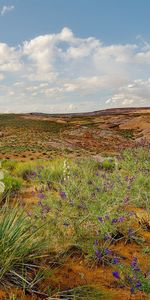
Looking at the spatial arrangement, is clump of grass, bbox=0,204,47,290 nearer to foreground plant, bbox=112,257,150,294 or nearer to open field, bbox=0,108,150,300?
open field, bbox=0,108,150,300

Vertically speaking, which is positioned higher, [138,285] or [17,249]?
[17,249]

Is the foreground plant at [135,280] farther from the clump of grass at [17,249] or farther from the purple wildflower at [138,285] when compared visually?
the clump of grass at [17,249]

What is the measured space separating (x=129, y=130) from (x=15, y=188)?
1469 inches

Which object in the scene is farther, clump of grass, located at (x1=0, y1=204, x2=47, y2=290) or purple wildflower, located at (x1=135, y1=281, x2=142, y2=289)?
clump of grass, located at (x1=0, y1=204, x2=47, y2=290)

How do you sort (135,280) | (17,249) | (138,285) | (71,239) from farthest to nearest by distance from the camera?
1. (71,239)
2. (17,249)
3. (135,280)
4. (138,285)

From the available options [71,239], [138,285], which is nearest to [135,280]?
[138,285]

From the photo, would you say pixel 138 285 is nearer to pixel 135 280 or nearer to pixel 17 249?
pixel 135 280

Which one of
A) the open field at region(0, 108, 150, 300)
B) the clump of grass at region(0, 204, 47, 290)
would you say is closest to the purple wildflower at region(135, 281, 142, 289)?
the open field at region(0, 108, 150, 300)

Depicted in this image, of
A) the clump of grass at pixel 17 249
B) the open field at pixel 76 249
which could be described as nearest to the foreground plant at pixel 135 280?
the open field at pixel 76 249

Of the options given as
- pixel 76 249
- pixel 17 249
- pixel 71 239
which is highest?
pixel 17 249

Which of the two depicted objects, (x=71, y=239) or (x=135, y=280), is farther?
(x=71, y=239)

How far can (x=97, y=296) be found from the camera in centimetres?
241

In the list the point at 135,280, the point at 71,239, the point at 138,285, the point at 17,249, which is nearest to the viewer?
the point at 138,285

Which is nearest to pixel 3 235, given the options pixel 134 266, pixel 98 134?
pixel 134 266
